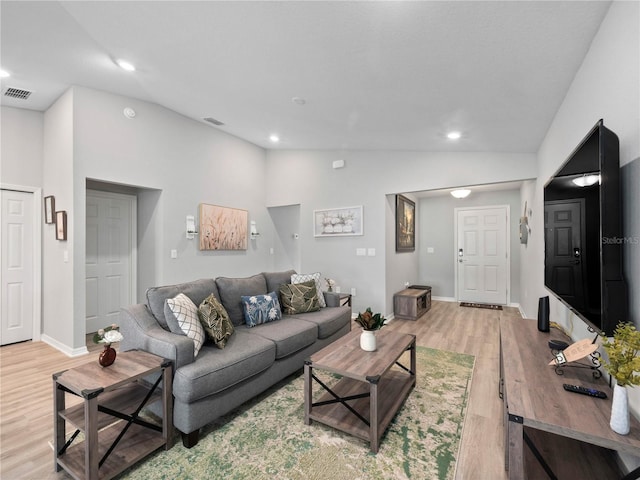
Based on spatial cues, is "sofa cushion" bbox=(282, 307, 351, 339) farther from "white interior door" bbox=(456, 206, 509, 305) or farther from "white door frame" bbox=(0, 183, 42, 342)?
"white interior door" bbox=(456, 206, 509, 305)

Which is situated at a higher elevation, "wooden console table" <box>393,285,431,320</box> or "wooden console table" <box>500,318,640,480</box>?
"wooden console table" <box>500,318,640,480</box>

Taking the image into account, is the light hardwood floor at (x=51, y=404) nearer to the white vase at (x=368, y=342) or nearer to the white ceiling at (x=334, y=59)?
the white vase at (x=368, y=342)

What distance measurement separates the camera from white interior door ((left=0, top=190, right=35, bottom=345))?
3654 millimetres

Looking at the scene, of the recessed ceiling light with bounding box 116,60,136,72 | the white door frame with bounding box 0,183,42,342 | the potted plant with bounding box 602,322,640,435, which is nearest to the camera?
the potted plant with bounding box 602,322,640,435

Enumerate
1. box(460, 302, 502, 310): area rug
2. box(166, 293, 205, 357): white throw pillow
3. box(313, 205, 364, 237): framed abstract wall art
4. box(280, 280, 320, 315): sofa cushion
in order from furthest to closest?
box(460, 302, 502, 310): area rug
box(313, 205, 364, 237): framed abstract wall art
box(280, 280, 320, 315): sofa cushion
box(166, 293, 205, 357): white throw pillow

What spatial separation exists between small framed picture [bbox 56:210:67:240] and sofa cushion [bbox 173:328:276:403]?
8.47ft

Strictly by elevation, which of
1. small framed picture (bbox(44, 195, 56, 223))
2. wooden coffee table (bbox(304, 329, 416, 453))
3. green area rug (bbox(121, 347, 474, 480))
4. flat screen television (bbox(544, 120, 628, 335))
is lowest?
green area rug (bbox(121, 347, 474, 480))

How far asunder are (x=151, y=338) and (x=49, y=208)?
302 cm

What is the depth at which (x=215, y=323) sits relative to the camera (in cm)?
226

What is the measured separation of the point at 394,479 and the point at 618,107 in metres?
2.17

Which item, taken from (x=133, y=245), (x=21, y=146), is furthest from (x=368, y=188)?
(x=21, y=146)

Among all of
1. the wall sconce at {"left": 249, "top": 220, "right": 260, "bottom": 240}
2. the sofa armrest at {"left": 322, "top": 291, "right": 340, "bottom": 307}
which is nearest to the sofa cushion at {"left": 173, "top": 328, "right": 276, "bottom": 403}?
the sofa armrest at {"left": 322, "top": 291, "right": 340, "bottom": 307}

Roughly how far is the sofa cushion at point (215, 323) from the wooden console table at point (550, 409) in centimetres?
180

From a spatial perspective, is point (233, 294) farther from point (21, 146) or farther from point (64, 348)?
point (21, 146)
